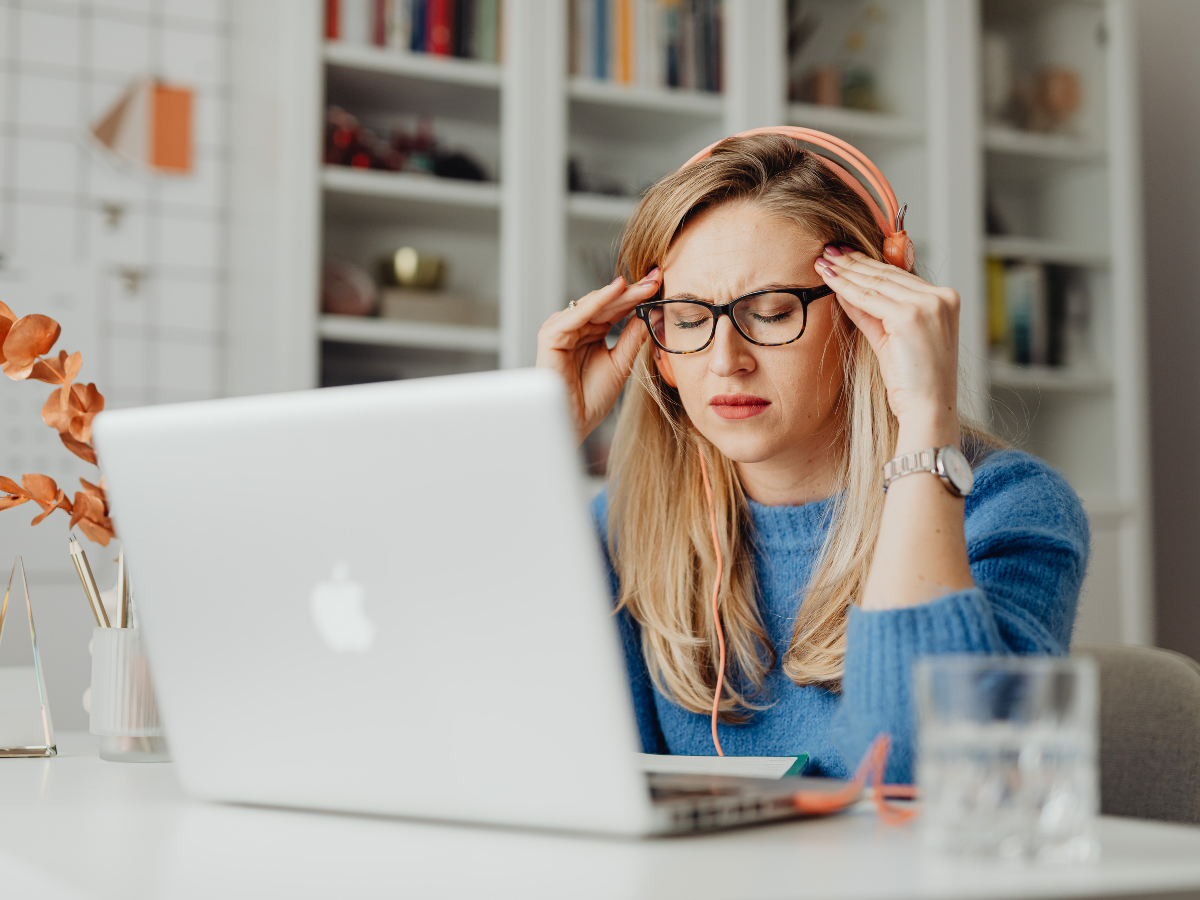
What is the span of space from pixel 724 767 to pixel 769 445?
1.49 ft

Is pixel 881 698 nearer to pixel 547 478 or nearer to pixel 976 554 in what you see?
pixel 976 554

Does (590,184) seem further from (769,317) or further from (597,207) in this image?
(769,317)

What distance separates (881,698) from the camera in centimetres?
83

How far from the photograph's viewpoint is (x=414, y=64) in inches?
94.0

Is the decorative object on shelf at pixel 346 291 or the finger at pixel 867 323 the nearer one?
the finger at pixel 867 323

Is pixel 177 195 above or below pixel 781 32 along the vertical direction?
below

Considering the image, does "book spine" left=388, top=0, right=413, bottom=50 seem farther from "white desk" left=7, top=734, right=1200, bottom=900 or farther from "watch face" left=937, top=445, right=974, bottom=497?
"white desk" left=7, top=734, right=1200, bottom=900

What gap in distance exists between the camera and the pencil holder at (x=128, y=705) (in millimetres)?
1026

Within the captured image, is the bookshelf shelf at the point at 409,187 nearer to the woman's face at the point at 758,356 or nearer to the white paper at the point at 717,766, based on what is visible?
the woman's face at the point at 758,356

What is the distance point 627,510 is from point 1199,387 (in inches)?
85.4

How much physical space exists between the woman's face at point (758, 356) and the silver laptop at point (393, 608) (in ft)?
1.80

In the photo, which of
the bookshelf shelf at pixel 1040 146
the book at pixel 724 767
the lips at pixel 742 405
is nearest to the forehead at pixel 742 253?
the lips at pixel 742 405

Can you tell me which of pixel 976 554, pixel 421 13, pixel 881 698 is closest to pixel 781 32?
pixel 421 13

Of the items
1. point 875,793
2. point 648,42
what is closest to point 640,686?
point 875,793
